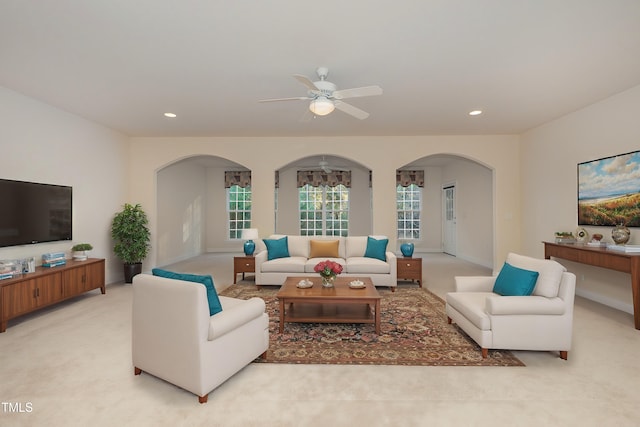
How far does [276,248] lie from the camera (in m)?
5.47

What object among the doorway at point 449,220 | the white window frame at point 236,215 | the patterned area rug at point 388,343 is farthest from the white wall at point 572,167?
the white window frame at point 236,215

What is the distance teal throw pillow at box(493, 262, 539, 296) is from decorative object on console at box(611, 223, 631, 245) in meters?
1.85

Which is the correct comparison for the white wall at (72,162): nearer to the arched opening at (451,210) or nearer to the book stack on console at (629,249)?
the arched opening at (451,210)

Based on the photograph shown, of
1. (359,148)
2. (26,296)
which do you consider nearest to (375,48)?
(359,148)

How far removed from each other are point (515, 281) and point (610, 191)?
257cm

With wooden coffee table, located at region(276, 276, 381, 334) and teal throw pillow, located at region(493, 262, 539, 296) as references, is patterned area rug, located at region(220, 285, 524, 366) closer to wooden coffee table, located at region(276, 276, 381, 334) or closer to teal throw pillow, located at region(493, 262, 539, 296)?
wooden coffee table, located at region(276, 276, 381, 334)

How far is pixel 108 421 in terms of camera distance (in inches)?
76.4

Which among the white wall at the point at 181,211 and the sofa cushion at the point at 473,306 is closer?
the sofa cushion at the point at 473,306

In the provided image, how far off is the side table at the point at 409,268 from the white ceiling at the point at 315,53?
248 cm

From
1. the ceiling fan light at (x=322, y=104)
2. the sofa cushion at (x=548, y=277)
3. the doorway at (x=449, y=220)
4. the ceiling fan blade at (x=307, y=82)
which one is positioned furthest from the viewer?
the doorway at (x=449, y=220)

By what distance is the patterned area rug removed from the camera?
271 cm

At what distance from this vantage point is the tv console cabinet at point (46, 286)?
132 inches

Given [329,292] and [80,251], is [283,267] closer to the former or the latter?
[329,292]

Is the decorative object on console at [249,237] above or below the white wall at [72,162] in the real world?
below
